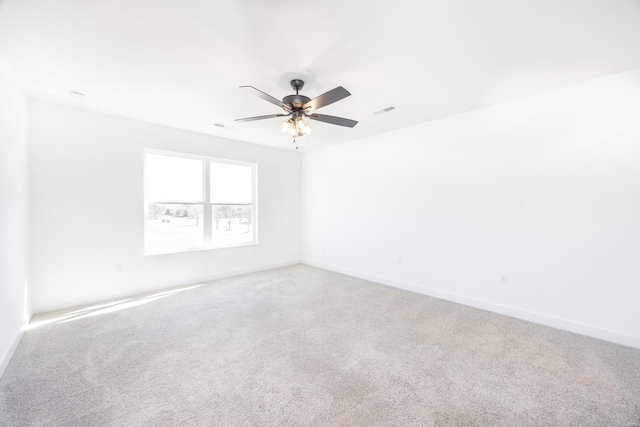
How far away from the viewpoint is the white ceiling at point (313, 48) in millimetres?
1707

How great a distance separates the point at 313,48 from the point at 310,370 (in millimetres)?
2612

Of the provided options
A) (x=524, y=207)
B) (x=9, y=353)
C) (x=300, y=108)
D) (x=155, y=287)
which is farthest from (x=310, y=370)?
(x=155, y=287)

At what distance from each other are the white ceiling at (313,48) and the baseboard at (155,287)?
258 centimetres

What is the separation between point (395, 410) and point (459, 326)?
161cm

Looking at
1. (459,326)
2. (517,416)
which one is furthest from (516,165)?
(517,416)

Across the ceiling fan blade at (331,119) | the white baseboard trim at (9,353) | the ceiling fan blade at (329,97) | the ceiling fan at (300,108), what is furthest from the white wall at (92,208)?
the ceiling fan blade at (329,97)

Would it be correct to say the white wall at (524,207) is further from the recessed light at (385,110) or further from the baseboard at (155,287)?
the baseboard at (155,287)

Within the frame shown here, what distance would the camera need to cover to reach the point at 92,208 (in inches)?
139

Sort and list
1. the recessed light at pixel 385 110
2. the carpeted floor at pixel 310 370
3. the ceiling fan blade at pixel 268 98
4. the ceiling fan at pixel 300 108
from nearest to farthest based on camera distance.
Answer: the carpeted floor at pixel 310 370
the ceiling fan blade at pixel 268 98
the ceiling fan at pixel 300 108
the recessed light at pixel 385 110

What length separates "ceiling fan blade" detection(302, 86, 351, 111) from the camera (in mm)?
2105

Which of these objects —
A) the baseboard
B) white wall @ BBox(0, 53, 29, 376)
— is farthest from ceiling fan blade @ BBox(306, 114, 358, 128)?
the baseboard

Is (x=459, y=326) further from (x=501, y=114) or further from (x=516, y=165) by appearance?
(x=501, y=114)

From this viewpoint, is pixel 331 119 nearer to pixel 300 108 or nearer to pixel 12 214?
pixel 300 108

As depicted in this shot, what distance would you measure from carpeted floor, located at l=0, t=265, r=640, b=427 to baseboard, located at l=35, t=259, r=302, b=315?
9.9 inches
